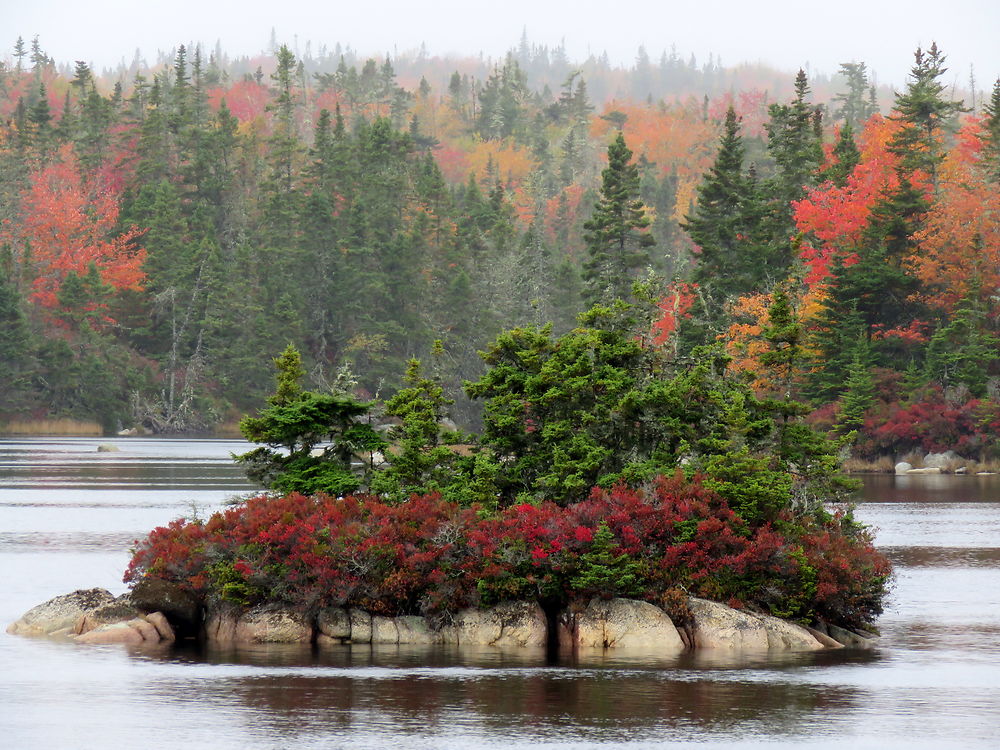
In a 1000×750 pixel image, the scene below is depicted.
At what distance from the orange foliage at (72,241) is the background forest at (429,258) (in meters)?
0.22

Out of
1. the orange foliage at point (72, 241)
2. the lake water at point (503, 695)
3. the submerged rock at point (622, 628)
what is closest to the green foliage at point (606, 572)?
the submerged rock at point (622, 628)

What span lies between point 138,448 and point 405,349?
30.6 metres

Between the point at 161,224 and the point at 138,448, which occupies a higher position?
the point at 161,224

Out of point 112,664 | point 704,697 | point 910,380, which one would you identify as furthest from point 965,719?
point 910,380

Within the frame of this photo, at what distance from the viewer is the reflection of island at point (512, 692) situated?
2267 cm

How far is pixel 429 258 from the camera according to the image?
430 feet

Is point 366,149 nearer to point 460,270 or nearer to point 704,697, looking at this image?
point 460,270

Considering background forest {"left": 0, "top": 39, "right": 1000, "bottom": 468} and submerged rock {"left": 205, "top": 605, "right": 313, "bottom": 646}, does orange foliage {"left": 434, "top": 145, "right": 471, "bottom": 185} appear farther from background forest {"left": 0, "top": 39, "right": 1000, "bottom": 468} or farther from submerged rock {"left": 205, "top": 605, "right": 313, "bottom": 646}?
submerged rock {"left": 205, "top": 605, "right": 313, "bottom": 646}

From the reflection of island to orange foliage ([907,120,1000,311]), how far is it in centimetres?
6335

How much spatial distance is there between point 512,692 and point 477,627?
511 cm

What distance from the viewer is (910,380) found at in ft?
289

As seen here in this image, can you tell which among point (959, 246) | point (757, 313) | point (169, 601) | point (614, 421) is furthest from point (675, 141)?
point (169, 601)

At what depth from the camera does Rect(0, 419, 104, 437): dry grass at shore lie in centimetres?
12062

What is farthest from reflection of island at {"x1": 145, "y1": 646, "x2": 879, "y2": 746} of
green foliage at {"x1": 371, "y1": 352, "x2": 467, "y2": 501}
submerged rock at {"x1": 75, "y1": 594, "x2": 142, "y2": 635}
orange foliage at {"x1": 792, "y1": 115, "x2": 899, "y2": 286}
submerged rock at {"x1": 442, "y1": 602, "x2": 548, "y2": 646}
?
orange foliage at {"x1": 792, "y1": 115, "x2": 899, "y2": 286}
